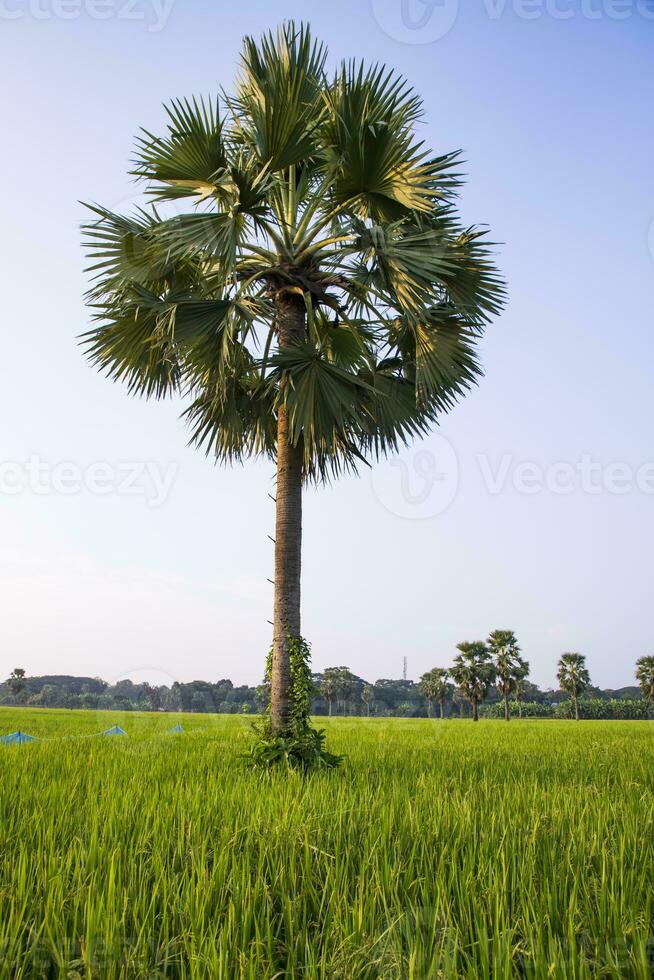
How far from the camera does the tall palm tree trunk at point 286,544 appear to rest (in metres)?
8.59

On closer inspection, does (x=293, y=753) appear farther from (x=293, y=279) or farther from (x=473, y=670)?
(x=473, y=670)

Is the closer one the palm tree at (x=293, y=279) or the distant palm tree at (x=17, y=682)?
the palm tree at (x=293, y=279)

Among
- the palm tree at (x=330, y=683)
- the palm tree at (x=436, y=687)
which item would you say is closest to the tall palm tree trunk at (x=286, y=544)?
the palm tree at (x=436, y=687)

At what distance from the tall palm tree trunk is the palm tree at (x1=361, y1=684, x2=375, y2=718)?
375ft

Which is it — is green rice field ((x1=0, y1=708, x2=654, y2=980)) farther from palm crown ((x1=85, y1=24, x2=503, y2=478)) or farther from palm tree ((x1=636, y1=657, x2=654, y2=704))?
palm tree ((x1=636, y1=657, x2=654, y2=704))

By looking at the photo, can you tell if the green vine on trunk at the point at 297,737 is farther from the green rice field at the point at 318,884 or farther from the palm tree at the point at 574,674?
the palm tree at the point at 574,674

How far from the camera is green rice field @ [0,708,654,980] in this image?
2.43 meters

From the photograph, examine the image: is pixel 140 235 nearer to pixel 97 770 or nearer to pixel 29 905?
pixel 97 770

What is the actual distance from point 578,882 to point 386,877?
3.37 feet

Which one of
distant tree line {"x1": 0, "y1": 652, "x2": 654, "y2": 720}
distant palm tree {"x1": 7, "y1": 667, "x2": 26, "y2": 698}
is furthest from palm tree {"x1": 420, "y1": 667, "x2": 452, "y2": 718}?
distant palm tree {"x1": 7, "y1": 667, "x2": 26, "y2": 698}

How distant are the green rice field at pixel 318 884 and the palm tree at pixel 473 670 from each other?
2397 inches

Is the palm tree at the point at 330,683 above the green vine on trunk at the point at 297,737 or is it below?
above

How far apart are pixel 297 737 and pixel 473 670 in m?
59.8

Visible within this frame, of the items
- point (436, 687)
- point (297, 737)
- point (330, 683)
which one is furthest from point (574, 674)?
point (297, 737)
